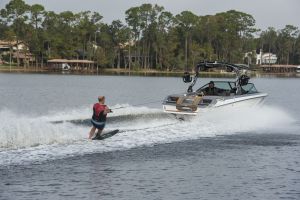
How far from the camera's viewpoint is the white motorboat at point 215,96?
23.2 meters

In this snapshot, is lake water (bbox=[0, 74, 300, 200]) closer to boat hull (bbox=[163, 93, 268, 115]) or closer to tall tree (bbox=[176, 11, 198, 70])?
boat hull (bbox=[163, 93, 268, 115])

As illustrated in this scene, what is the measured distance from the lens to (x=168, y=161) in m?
16.2

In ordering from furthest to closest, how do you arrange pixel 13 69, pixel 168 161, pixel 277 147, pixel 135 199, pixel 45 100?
pixel 13 69, pixel 45 100, pixel 277 147, pixel 168 161, pixel 135 199

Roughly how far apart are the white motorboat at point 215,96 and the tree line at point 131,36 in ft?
344

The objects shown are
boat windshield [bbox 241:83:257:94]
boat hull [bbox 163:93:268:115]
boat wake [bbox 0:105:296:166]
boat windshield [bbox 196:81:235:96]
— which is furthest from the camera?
boat windshield [bbox 241:83:257:94]

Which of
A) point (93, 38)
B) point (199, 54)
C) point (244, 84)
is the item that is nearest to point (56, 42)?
point (93, 38)

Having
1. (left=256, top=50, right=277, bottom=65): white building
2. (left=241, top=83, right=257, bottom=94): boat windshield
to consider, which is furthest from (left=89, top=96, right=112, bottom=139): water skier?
(left=256, top=50, right=277, bottom=65): white building

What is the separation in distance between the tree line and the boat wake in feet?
347

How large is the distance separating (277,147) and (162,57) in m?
120

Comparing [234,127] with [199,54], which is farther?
[199,54]

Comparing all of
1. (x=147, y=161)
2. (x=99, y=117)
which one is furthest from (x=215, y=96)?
(x=147, y=161)

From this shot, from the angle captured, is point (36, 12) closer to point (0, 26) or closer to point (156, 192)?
point (0, 26)

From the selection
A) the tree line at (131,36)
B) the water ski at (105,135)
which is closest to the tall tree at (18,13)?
the tree line at (131,36)

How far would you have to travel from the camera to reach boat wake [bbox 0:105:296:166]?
51.5ft
